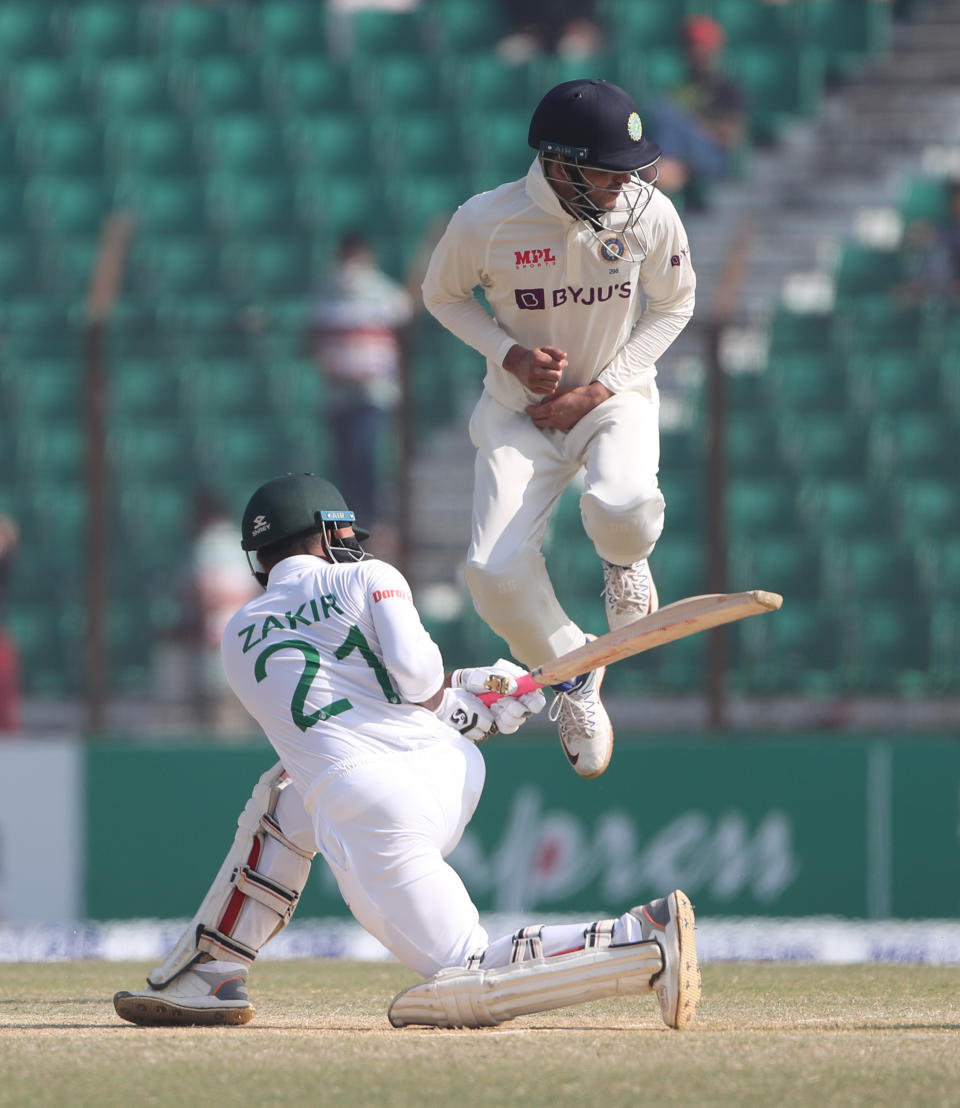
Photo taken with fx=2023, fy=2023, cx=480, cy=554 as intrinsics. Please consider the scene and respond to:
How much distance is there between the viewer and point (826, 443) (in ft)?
40.1

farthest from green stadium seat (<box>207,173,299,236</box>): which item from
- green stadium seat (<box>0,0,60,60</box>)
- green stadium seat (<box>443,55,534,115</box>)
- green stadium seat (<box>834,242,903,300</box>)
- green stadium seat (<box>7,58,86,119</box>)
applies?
green stadium seat (<box>834,242,903,300</box>)

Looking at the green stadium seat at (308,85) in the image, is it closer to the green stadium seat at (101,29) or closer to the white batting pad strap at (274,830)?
the green stadium seat at (101,29)

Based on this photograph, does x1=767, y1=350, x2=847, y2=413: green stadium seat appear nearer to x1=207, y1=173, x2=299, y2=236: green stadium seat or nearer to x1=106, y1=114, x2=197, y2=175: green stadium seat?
x1=207, y1=173, x2=299, y2=236: green stadium seat

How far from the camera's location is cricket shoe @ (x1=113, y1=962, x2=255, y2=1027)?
19.5 ft

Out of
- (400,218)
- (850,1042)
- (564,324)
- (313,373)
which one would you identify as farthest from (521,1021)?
(400,218)

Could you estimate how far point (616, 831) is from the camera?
436 inches

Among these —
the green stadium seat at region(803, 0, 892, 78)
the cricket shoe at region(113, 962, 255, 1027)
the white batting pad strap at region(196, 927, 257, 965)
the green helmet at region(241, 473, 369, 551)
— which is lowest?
the cricket shoe at region(113, 962, 255, 1027)

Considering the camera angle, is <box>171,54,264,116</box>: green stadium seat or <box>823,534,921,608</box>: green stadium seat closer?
<box>823,534,921,608</box>: green stadium seat

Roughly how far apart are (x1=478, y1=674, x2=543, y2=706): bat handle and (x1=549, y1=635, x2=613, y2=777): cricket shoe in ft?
3.23

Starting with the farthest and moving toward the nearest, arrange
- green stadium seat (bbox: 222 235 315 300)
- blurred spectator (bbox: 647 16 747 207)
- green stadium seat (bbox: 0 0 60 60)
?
1. green stadium seat (bbox: 0 0 60 60)
2. green stadium seat (bbox: 222 235 315 300)
3. blurred spectator (bbox: 647 16 747 207)

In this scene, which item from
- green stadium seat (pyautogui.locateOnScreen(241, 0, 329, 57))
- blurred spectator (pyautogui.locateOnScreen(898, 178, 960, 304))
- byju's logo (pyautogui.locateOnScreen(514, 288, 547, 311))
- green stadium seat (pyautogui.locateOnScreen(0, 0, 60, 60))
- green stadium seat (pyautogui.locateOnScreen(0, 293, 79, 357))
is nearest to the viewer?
byju's logo (pyautogui.locateOnScreen(514, 288, 547, 311))

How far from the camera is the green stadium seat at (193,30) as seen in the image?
17.7 meters

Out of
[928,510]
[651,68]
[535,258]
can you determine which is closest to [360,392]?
[928,510]

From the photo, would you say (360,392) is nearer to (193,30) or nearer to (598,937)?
(598,937)
